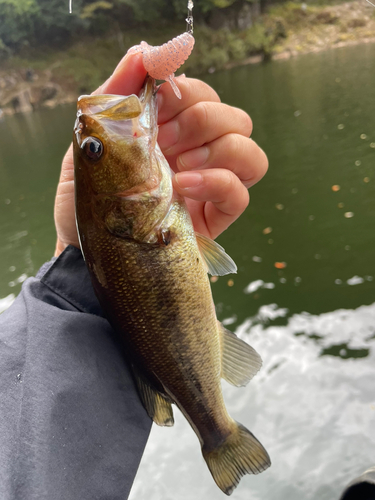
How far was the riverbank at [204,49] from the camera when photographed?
33219mm

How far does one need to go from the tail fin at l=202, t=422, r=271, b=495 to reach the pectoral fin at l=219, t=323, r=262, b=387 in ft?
0.88

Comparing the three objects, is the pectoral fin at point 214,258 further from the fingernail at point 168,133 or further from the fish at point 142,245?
the fingernail at point 168,133

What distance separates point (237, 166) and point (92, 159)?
0.83m

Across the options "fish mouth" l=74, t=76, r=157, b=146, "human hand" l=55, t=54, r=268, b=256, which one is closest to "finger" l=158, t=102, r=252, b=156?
"human hand" l=55, t=54, r=268, b=256

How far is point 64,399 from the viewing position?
4.93 feet

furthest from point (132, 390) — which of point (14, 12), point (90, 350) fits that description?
point (14, 12)

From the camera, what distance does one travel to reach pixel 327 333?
449 cm

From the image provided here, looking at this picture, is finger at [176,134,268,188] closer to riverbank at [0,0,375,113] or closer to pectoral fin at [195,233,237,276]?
pectoral fin at [195,233,237,276]

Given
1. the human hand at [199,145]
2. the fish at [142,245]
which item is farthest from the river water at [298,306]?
the human hand at [199,145]

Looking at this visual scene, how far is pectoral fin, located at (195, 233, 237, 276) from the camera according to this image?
1674 mm

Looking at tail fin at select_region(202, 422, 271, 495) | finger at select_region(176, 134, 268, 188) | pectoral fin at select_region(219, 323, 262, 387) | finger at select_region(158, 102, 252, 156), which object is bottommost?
tail fin at select_region(202, 422, 271, 495)

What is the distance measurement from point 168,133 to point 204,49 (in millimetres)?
37096

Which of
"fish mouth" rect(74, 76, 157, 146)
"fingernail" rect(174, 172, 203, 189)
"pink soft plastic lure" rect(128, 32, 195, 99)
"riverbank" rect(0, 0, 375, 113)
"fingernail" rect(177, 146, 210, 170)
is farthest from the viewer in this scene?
"riverbank" rect(0, 0, 375, 113)

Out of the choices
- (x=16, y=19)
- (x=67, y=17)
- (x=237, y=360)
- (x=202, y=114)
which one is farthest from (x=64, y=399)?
(x=16, y=19)
